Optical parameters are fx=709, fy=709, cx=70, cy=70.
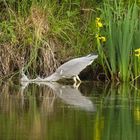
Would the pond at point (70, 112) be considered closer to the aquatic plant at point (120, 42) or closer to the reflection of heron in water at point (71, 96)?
the reflection of heron in water at point (71, 96)

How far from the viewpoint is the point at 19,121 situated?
729cm

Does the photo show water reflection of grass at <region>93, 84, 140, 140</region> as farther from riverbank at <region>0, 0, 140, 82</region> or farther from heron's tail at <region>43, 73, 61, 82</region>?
heron's tail at <region>43, 73, 61, 82</region>

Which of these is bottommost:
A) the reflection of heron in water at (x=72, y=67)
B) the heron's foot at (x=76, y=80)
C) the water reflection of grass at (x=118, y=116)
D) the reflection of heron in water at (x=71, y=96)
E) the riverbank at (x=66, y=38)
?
the water reflection of grass at (x=118, y=116)

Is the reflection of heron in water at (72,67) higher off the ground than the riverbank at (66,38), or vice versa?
the riverbank at (66,38)

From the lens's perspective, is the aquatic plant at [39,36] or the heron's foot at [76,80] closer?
the heron's foot at [76,80]

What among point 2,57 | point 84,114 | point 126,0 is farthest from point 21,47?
point 84,114

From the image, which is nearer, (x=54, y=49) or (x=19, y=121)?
(x=19, y=121)

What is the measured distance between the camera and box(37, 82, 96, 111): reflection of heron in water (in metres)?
8.48

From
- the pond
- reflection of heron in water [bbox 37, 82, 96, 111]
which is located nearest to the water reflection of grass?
the pond

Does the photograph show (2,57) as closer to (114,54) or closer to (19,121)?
(114,54)

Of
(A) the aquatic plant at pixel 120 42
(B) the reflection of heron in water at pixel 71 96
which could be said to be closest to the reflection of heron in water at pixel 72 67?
(B) the reflection of heron in water at pixel 71 96

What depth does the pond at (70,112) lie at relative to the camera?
6.66m

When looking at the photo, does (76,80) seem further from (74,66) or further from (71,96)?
(71,96)

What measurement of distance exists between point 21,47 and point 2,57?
1.33 feet
